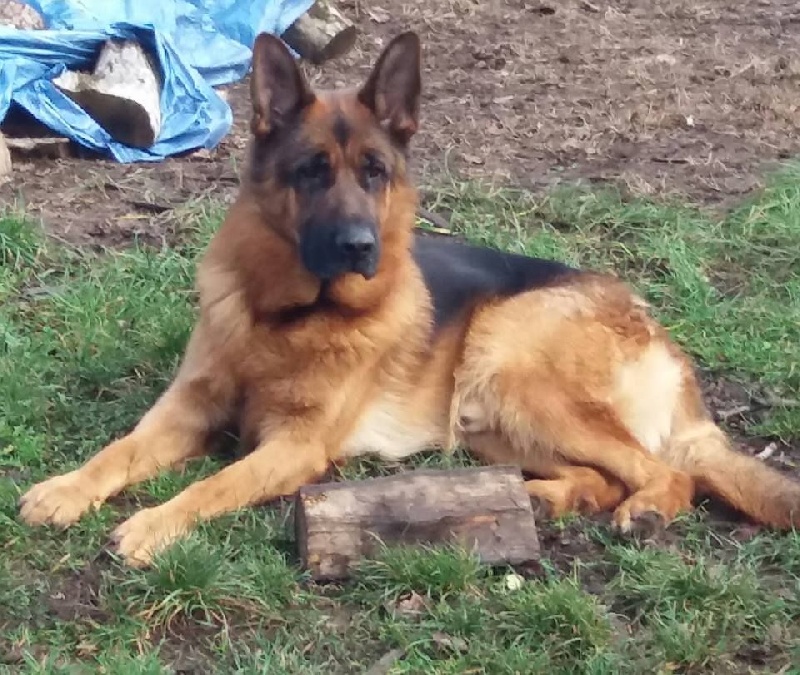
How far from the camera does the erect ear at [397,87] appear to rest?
14.0ft

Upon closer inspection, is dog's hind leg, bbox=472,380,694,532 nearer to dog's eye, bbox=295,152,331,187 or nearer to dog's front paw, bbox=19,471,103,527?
dog's eye, bbox=295,152,331,187

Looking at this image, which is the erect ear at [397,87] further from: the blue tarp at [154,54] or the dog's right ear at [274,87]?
the blue tarp at [154,54]

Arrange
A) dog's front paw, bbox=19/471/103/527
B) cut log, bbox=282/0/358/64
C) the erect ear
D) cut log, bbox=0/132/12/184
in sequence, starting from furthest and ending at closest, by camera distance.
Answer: cut log, bbox=282/0/358/64, cut log, bbox=0/132/12/184, the erect ear, dog's front paw, bbox=19/471/103/527

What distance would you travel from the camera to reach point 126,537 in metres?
3.62

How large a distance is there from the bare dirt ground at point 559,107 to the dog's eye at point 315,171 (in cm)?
208

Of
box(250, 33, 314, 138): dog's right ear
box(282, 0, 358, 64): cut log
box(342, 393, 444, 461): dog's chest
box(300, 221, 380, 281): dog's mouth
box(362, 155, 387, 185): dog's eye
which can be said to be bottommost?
box(342, 393, 444, 461): dog's chest

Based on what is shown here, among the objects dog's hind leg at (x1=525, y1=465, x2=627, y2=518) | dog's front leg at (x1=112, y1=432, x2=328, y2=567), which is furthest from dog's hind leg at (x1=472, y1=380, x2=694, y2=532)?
dog's front leg at (x1=112, y1=432, x2=328, y2=567)

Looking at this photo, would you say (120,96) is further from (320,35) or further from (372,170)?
(372,170)

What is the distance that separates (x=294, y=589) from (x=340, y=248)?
3.94 feet

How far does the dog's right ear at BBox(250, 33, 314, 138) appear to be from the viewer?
416 cm

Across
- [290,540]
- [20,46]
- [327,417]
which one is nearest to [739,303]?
[327,417]

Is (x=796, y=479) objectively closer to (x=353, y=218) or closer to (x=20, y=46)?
(x=353, y=218)

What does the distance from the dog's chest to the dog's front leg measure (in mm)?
224

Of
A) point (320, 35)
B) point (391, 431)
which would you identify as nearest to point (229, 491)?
point (391, 431)
